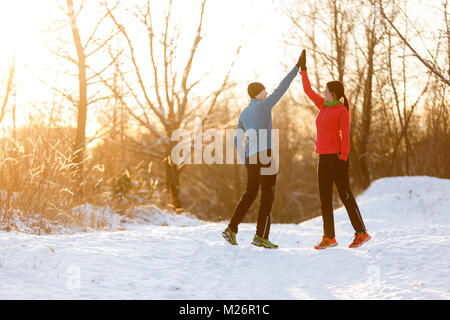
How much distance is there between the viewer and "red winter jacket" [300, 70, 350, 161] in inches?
211

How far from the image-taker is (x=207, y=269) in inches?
188

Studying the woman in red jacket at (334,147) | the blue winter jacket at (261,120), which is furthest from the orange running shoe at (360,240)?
the blue winter jacket at (261,120)

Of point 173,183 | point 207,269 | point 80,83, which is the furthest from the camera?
point 173,183

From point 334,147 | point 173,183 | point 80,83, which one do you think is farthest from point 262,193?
point 173,183

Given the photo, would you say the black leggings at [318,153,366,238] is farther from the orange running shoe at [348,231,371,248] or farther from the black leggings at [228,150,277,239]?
the black leggings at [228,150,277,239]

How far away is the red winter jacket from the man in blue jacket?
0.57 meters

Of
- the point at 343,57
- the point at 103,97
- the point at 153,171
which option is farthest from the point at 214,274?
the point at 153,171

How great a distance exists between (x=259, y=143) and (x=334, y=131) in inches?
34.6

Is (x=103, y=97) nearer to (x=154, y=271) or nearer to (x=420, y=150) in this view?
(x=154, y=271)

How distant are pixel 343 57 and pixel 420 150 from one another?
425 cm

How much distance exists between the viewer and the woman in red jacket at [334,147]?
5395 millimetres

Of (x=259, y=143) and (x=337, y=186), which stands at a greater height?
(x=259, y=143)

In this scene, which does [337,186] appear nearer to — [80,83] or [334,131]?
[334,131]

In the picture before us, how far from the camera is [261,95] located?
18.8 feet
